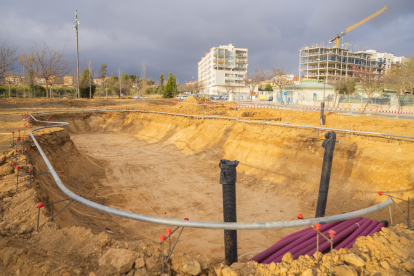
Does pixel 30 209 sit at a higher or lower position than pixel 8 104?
lower

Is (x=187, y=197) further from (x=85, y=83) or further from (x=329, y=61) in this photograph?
(x=329, y=61)

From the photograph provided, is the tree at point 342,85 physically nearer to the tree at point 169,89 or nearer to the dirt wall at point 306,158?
the dirt wall at point 306,158

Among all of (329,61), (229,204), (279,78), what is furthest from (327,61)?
(229,204)

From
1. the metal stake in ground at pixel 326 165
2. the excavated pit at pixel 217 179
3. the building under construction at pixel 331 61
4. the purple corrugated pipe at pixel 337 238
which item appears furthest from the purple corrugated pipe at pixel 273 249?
the building under construction at pixel 331 61

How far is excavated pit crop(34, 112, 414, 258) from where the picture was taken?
8477mm

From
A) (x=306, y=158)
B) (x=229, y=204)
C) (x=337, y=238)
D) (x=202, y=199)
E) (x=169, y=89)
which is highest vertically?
(x=169, y=89)

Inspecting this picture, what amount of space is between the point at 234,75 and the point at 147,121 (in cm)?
7321

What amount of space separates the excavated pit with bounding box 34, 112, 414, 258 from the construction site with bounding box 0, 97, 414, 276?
60 millimetres

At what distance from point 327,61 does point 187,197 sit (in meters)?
82.9

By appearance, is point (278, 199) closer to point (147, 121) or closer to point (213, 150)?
point (213, 150)

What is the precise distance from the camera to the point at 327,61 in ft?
259

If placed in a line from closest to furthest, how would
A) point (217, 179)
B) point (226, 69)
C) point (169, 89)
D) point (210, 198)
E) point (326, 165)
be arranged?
point (326, 165), point (210, 198), point (217, 179), point (169, 89), point (226, 69)

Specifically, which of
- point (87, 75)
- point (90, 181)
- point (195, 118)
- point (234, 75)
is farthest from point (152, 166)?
point (234, 75)

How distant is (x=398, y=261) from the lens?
161 inches
